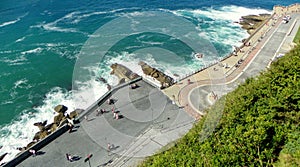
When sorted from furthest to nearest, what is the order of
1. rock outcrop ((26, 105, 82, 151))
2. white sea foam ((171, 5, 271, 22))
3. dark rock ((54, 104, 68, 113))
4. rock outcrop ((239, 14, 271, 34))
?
white sea foam ((171, 5, 271, 22)) → rock outcrop ((239, 14, 271, 34)) → dark rock ((54, 104, 68, 113)) → rock outcrop ((26, 105, 82, 151))

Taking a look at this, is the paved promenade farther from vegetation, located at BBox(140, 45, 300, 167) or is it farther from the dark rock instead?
the dark rock

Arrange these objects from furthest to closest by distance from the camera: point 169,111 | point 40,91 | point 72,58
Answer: point 72,58 < point 40,91 < point 169,111

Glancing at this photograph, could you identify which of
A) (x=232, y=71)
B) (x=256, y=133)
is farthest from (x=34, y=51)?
(x=256, y=133)

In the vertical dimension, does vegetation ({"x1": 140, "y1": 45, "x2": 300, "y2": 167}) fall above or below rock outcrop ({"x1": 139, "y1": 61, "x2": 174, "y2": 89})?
above

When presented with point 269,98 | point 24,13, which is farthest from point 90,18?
point 269,98

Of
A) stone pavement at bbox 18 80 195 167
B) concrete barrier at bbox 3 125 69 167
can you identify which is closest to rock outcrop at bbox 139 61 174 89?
stone pavement at bbox 18 80 195 167

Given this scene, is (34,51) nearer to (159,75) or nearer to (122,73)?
(122,73)

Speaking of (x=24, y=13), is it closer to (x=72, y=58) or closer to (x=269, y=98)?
(x=72, y=58)
